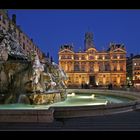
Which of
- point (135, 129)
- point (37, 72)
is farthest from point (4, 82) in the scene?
point (135, 129)

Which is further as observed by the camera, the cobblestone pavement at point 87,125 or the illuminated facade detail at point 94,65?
the illuminated facade detail at point 94,65

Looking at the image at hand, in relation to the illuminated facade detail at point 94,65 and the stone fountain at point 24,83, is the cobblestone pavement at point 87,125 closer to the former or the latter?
the stone fountain at point 24,83

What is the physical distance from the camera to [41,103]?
1497 centimetres

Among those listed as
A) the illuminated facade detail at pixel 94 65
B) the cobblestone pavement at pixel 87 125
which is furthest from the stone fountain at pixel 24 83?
the illuminated facade detail at pixel 94 65

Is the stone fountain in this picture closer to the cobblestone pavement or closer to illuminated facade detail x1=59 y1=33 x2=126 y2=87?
the cobblestone pavement

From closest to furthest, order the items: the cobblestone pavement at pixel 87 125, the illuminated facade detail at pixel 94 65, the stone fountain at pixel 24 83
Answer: the cobblestone pavement at pixel 87 125
the stone fountain at pixel 24 83
the illuminated facade detail at pixel 94 65

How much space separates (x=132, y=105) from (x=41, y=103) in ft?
15.6

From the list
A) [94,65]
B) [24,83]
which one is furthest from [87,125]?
[94,65]

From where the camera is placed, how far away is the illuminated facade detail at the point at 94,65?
11050cm

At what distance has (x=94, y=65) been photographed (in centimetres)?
11519

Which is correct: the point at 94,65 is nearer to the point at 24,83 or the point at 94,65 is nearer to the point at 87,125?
the point at 24,83

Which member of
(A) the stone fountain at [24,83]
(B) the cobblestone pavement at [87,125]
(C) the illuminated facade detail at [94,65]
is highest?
(C) the illuminated facade detail at [94,65]

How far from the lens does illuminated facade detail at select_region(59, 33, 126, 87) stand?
110 meters
